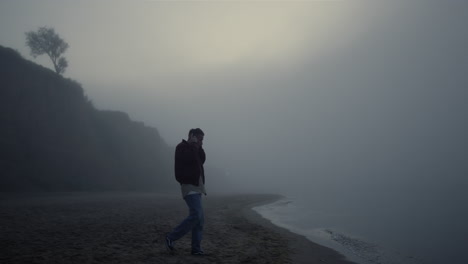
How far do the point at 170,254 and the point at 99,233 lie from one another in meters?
3.55

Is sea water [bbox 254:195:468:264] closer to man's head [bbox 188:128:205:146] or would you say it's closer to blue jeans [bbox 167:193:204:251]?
blue jeans [bbox 167:193:204:251]

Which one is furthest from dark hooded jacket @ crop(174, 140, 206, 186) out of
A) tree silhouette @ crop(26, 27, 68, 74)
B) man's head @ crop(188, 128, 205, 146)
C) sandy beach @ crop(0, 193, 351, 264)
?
tree silhouette @ crop(26, 27, 68, 74)

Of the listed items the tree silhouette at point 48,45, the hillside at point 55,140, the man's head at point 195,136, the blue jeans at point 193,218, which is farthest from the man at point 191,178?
the tree silhouette at point 48,45

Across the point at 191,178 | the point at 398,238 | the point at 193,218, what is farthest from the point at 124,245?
the point at 398,238

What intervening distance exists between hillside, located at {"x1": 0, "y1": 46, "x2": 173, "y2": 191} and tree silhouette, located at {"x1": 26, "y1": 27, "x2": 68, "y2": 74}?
20.0 feet

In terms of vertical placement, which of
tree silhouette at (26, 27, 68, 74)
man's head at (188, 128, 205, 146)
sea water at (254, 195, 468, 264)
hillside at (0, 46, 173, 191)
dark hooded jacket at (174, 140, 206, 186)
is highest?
tree silhouette at (26, 27, 68, 74)

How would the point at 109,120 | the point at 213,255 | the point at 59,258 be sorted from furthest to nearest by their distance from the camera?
the point at 109,120 < the point at 213,255 < the point at 59,258

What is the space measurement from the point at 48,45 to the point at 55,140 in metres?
19.8

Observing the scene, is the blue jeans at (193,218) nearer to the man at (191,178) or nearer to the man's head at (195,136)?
the man at (191,178)

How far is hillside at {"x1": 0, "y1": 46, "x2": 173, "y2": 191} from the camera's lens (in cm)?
2800

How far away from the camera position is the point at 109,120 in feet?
157

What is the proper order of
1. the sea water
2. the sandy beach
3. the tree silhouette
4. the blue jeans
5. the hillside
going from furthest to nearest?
the tree silhouette → the hillside → the sea water → the blue jeans → the sandy beach

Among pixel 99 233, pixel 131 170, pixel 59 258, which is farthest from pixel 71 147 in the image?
pixel 59 258

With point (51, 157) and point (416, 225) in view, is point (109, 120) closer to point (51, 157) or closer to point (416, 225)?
point (51, 157)
